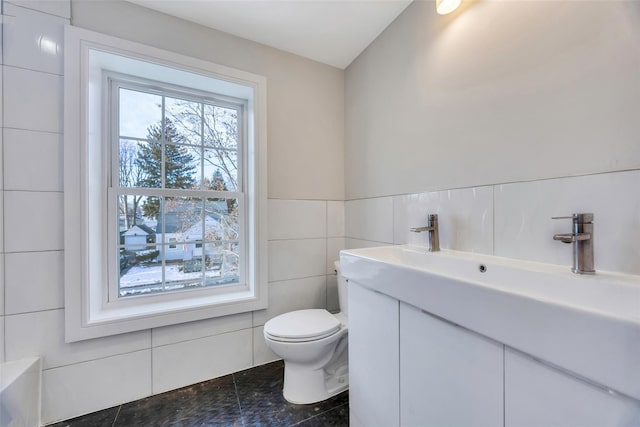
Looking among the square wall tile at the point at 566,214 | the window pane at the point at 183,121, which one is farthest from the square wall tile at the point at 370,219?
the window pane at the point at 183,121

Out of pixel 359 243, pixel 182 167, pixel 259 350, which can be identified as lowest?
pixel 259 350

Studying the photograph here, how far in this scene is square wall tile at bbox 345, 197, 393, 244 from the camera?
5.06 ft

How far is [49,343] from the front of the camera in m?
1.22

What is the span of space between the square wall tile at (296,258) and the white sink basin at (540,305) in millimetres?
812

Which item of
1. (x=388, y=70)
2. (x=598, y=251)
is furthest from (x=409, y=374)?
(x=388, y=70)

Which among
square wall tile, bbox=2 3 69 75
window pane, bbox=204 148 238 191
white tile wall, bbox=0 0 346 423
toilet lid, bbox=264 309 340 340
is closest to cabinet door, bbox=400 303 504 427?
toilet lid, bbox=264 309 340 340

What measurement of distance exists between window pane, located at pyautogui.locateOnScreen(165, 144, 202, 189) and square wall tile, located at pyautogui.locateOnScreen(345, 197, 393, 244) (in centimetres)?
114

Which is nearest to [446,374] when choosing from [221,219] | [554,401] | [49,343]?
[554,401]

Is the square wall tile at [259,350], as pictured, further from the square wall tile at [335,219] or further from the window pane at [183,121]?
the window pane at [183,121]

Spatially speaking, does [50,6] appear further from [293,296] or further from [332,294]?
[332,294]

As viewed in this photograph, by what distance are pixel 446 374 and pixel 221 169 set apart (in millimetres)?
1723

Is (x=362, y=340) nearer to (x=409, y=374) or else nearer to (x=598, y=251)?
(x=409, y=374)

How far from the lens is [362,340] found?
103 centimetres

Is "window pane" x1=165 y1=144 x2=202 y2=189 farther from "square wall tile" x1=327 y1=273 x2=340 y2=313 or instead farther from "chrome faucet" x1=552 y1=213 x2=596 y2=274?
"chrome faucet" x1=552 y1=213 x2=596 y2=274
